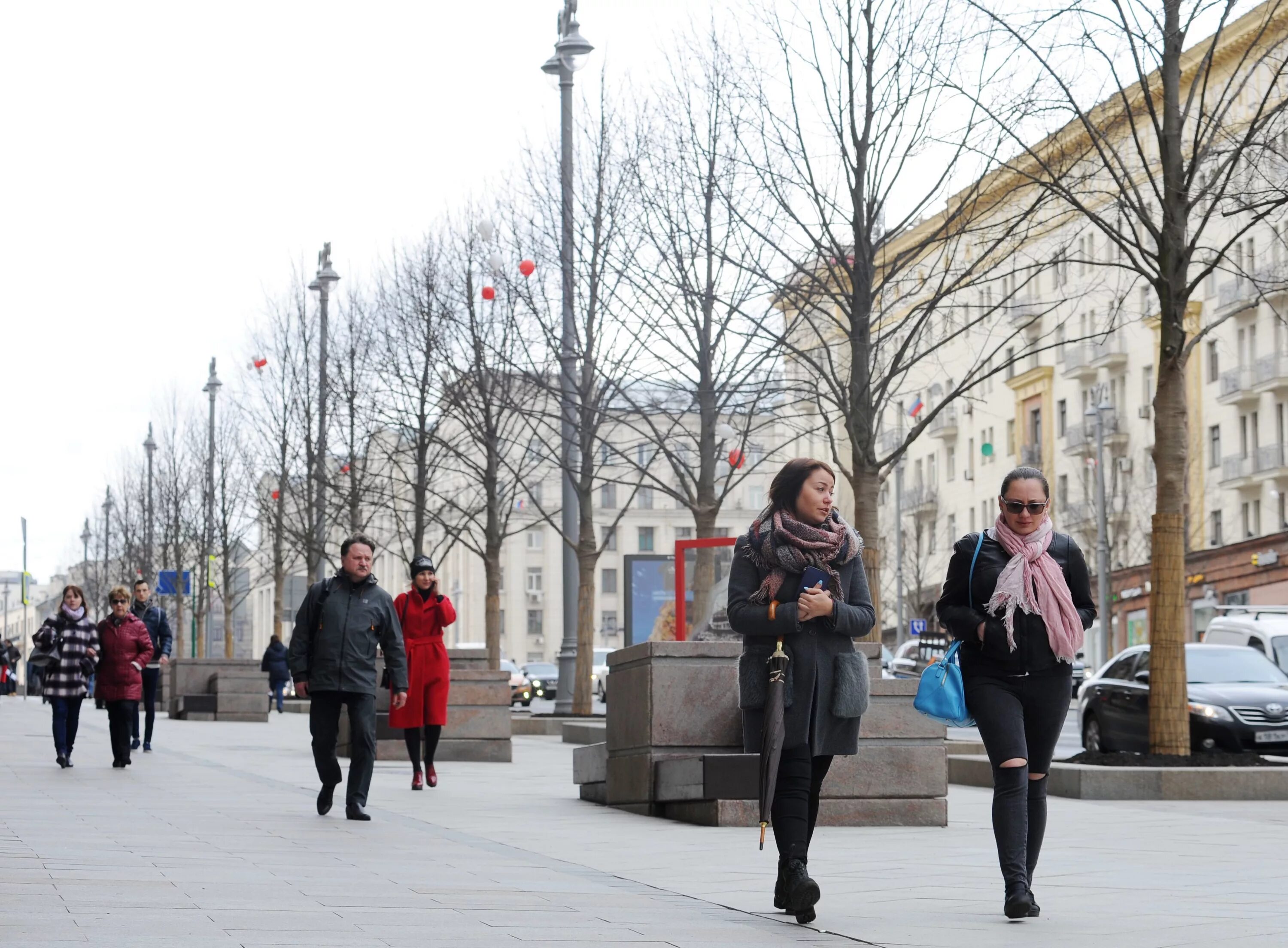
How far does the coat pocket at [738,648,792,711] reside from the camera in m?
7.85

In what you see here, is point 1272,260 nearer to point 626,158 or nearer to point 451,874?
point 626,158

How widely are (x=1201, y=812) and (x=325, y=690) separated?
6.35 m

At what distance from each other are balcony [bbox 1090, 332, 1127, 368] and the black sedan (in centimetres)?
4728

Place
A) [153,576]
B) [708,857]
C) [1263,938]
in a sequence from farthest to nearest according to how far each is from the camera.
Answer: [153,576] < [708,857] < [1263,938]

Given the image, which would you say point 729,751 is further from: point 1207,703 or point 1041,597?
point 1207,703

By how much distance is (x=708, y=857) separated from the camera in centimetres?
1077

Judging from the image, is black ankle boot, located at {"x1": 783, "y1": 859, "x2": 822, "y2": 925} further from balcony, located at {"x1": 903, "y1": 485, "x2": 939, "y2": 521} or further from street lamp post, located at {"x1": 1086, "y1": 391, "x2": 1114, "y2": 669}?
balcony, located at {"x1": 903, "y1": 485, "x2": 939, "y2": 521}

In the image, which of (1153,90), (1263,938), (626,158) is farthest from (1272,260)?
(1263,938)

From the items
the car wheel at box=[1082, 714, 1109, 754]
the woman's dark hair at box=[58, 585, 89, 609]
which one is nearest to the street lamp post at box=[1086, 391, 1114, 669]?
the car wheel at box=[1082, 714, 1109, 754]

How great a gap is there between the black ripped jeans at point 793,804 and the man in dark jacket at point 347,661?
558cm

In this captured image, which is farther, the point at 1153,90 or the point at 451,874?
the point at 1153,90

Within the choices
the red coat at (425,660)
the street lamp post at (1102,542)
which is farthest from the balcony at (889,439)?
the red coat at (425,660)

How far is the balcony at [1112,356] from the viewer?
70.0 m

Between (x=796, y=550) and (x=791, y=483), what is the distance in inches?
10.4
